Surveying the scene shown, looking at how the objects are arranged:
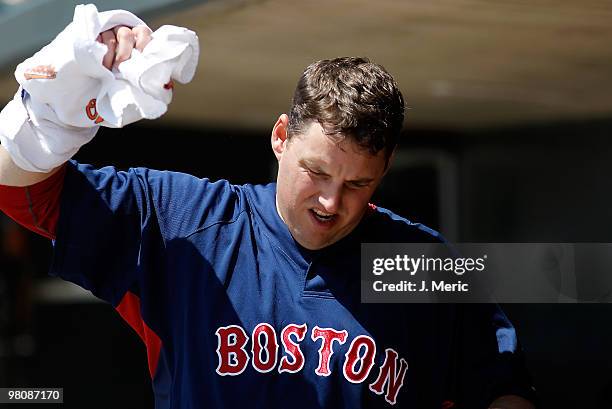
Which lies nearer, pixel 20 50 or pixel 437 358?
pixel 437 358

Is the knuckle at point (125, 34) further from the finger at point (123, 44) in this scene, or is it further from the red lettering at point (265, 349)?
the red lettering at point (265, 349)

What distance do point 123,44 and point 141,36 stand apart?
0.09 feet

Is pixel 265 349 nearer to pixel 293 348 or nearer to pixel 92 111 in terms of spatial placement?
pixel 293 348

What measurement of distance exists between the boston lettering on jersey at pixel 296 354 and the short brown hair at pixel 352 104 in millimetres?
289

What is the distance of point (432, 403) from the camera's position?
1468 millimetres

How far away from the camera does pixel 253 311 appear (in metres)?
1.40

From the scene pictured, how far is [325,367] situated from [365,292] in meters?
0.15

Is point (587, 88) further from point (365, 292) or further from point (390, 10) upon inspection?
point (365, 292)

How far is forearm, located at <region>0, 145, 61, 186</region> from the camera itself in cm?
129

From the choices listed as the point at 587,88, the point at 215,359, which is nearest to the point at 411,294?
the point at 215,359

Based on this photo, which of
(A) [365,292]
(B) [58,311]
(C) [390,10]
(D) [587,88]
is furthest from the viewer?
(B) [58,311]

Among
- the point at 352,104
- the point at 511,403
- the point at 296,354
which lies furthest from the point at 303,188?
the point at 511,403

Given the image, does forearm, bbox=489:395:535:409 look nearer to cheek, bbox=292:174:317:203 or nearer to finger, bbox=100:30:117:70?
cheek, bbox=292:174:317:203

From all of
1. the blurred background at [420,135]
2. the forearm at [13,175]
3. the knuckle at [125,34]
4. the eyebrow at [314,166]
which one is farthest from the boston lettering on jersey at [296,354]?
the blurred background at [420,135]
